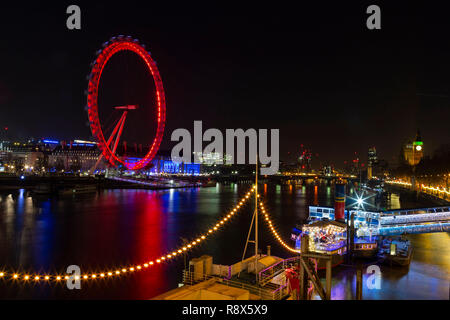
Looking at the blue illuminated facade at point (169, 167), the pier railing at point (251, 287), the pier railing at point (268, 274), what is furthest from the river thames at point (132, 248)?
the blue illuminated facade at point (169, 167)

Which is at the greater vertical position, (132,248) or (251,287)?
(251,287)

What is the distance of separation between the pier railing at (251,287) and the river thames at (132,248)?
335cm

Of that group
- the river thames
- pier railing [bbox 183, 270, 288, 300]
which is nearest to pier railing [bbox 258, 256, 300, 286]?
pier railing [bbox 183, 270, 288, 300]

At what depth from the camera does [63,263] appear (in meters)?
17.6

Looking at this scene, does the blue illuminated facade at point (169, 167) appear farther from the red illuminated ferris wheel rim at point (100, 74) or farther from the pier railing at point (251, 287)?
the pier railing at point (251, 287)

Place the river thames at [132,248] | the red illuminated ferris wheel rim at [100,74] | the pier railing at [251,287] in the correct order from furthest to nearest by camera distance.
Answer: the red illuminated ferris wheel rim at [100,74]
the river thames at [132,248]
the pier railing at [251,287]

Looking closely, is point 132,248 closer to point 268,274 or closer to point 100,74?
point 268,274

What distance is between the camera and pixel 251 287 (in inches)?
376

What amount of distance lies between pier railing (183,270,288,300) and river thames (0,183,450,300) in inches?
132

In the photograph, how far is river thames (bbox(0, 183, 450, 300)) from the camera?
13.2 m

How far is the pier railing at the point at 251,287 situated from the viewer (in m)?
9.34

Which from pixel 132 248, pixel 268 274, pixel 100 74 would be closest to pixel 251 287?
pixel 268 274

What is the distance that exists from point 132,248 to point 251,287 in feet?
44.3

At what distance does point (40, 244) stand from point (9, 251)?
2065mm
